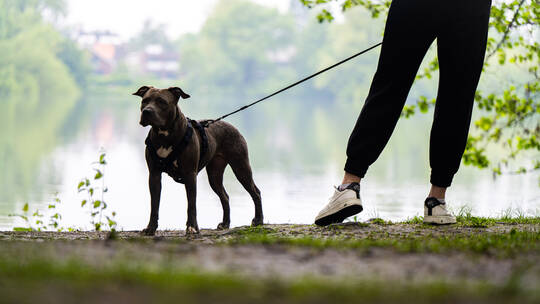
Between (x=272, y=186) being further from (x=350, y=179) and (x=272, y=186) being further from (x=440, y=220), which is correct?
(x=350, y=179)

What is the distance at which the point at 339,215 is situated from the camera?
5.16 m

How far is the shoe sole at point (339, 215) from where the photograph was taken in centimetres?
507

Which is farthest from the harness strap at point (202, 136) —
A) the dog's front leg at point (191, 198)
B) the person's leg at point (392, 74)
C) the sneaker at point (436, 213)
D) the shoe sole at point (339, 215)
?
the sneaker at point (436, 213)

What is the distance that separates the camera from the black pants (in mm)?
4812

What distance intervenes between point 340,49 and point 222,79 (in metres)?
19.1

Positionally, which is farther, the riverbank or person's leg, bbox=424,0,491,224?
person's leg, bbox=424,0,491,224

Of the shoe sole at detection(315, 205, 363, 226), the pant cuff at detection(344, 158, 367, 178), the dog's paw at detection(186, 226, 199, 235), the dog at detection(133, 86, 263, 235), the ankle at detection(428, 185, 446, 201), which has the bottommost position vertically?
the dog's paw at detection(186, 226, 199, 235)

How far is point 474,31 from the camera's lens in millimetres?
4801

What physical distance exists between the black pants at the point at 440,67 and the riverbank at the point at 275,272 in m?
1.08

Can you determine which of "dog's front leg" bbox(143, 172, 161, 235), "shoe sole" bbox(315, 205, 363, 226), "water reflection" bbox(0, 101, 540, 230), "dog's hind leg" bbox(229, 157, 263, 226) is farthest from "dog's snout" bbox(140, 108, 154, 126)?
"water reflection" bbox(0, 101, 540, 230)

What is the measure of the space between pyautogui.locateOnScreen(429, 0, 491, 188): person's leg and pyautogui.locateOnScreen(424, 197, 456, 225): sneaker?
1.34ft

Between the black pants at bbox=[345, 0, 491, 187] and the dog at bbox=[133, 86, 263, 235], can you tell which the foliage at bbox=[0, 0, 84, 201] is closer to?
the dog at bbox=[133, 86, 263, 235]

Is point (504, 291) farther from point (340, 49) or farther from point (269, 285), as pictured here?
point (340, 49)

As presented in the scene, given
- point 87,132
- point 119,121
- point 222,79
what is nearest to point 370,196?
point 87,132
